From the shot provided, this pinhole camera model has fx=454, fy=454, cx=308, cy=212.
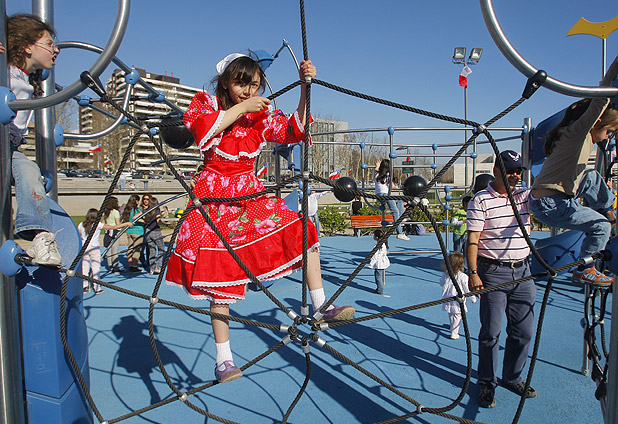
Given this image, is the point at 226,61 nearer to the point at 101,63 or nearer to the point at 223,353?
the point at 101,63

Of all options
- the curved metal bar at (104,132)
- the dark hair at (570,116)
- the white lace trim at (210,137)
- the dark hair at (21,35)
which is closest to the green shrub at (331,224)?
the curved metal bar at (104,132)

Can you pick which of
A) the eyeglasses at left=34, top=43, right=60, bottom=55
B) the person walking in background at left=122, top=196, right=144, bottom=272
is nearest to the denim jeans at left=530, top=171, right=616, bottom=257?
the eyeglasses at left=34, top=43, right=60, bottom=55

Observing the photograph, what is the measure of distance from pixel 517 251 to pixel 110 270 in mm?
5532

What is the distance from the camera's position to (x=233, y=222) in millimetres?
1858

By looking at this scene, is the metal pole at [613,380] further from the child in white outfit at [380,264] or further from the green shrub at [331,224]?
the green shrub at [331,224]

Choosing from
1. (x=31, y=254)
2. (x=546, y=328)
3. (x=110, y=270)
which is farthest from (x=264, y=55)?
(x=110, y=270)

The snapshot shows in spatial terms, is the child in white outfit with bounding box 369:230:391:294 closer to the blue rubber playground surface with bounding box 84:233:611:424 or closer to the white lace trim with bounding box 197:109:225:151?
the blue rubber playground surface with bounding box 84:233:611:424

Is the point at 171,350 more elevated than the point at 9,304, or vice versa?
the point at 9,304

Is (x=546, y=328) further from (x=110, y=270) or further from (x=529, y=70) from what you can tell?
(x=110, y=270)

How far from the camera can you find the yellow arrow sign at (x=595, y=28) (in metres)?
4.25

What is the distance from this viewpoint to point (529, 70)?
1.25 meters

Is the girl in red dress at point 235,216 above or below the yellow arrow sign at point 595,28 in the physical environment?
below

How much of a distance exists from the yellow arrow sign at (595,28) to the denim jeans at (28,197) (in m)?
4.74

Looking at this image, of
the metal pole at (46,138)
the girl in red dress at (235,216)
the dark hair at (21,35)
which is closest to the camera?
the dark hair at (21,35)
